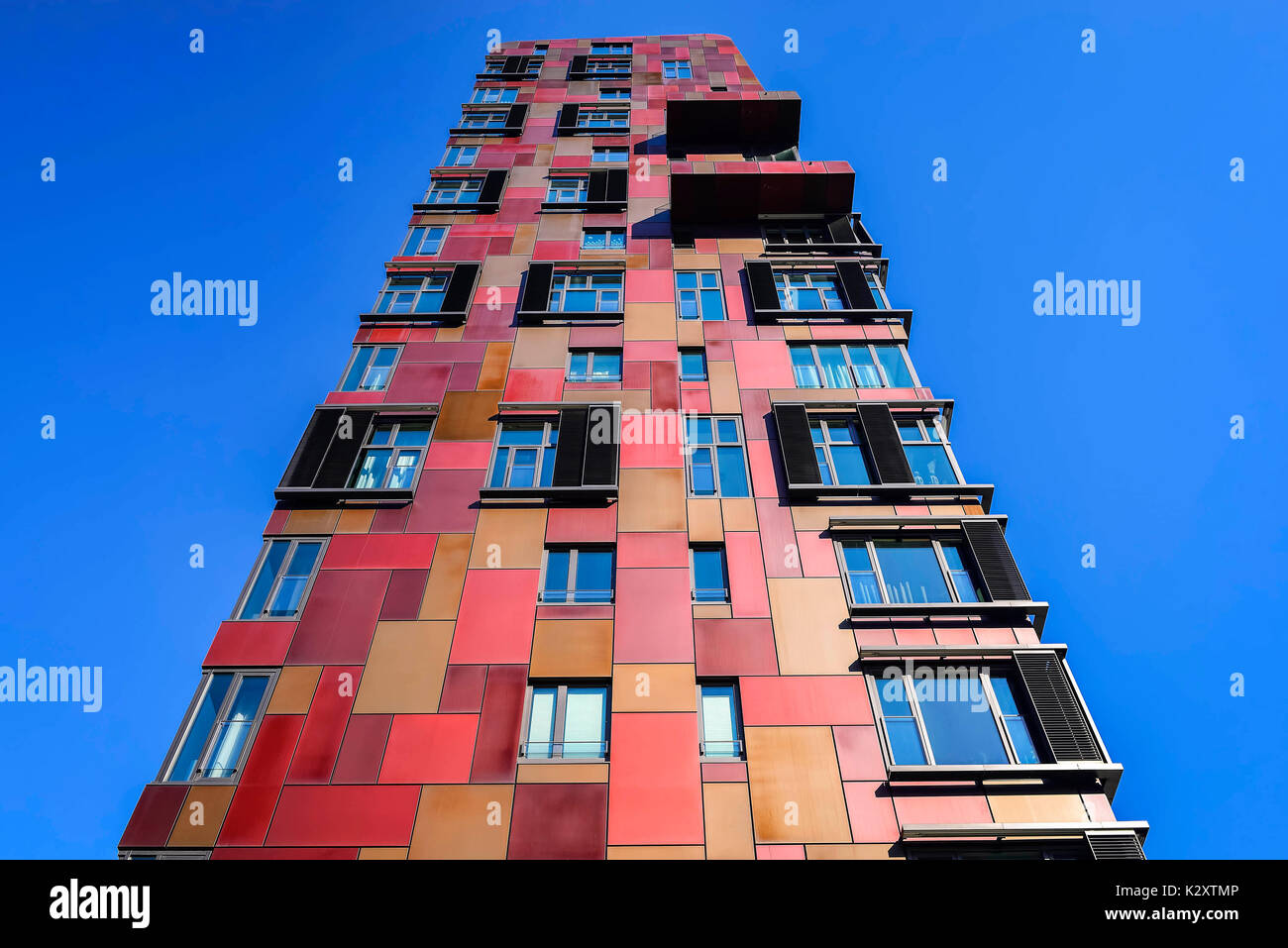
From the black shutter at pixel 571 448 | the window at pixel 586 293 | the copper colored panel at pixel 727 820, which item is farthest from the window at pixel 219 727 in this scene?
the window at pixel 586 293

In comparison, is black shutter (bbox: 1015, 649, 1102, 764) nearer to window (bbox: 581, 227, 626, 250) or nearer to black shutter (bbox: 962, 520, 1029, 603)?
black shutter (bbox: 962, 520, 1029, 603)

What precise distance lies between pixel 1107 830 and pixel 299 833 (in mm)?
12928

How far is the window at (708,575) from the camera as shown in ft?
49.4

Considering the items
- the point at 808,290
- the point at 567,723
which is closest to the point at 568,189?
the point at 808,290

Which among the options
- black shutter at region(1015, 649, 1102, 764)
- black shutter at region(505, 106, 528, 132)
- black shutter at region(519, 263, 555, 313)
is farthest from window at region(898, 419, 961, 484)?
black shutter at region(505, 106, 528, 132)

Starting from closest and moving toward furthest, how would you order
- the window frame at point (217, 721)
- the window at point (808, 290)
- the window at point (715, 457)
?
the window frame at point (217, 721)
the window at point (715, 457)
the window at point (808, 290)

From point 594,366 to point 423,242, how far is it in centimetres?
966

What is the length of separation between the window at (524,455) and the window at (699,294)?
6408 mm

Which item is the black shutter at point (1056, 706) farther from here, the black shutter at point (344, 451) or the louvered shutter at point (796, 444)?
the black shutter at point (344, 451)

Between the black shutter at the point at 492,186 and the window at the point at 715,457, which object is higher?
the black shutter at the point at 492,186

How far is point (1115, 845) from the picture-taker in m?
11.4

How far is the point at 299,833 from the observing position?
1150 cm

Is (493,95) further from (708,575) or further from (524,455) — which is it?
(708,575)
